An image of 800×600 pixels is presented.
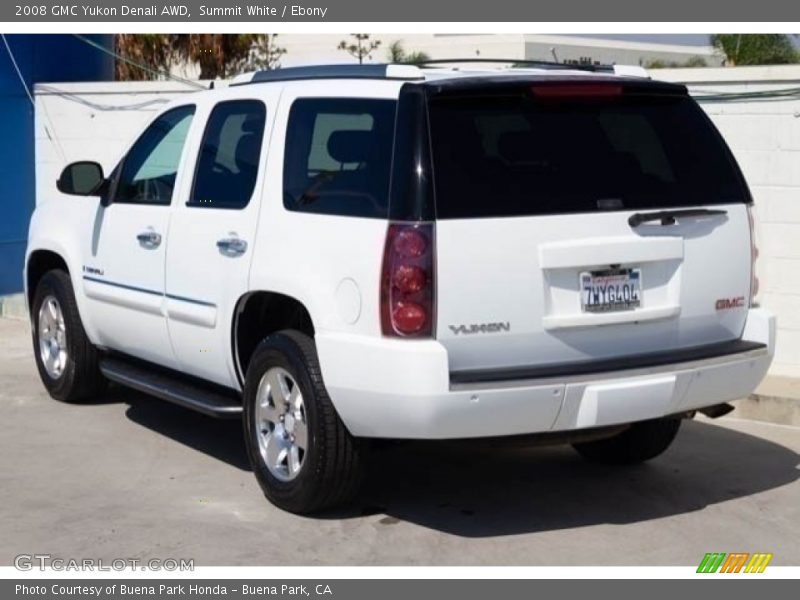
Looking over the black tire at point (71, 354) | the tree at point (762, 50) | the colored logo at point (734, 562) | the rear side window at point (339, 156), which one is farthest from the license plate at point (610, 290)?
the tree at point (762, 50)

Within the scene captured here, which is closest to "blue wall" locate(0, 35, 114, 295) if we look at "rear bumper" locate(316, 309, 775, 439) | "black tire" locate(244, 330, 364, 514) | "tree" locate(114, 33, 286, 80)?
"black tire" locate(244, 330, 364, 514)

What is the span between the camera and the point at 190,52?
24.4 m

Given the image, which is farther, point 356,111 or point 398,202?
point 356,111

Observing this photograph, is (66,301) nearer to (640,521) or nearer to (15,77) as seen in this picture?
(640,521)

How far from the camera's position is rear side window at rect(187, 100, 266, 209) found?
21.8ft

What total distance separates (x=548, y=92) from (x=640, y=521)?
6.65 feet

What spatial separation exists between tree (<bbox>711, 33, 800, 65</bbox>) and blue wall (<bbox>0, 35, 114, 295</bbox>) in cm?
1209

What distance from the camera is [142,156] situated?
771 cm

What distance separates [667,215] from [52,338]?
4.35 m

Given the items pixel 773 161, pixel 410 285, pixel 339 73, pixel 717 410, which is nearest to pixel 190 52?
pixel 773 161

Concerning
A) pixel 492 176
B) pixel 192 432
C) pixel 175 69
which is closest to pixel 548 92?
pixel 492 176

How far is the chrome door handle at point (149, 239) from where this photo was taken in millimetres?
7234

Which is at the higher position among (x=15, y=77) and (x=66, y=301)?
(x=15, y=77)

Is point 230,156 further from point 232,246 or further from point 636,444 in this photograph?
point 636,444
